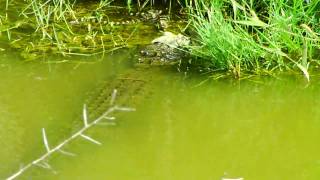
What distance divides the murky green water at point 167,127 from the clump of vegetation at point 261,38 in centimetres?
12

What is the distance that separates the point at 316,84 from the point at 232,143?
2.22 feet

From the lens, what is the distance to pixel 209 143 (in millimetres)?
2439

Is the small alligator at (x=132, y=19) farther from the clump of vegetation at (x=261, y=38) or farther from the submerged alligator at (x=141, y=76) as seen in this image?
the clump of vegetation at (x=261, y=38)

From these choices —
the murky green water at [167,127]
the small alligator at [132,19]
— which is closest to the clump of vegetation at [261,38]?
the murky green water at [167,127]

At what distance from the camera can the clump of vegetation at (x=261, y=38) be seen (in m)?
2.96

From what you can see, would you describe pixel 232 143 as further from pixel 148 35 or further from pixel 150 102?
pixel 148 35

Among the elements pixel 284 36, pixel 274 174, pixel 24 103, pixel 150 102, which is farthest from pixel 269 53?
pixel 24 103

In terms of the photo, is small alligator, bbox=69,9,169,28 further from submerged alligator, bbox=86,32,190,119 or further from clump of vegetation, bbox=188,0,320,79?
clump of vegetation, bbox=188,0,320,79

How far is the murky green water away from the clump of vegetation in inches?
4.6

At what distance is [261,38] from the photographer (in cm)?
315

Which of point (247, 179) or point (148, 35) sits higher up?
point (148, 35)

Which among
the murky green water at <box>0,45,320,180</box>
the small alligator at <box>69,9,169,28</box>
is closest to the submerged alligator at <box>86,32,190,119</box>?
the murky green water at <box>0,45,320,180</box>

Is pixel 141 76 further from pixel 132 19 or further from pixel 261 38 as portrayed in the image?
pixel 132 19

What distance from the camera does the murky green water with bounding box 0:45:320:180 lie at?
2.28m
